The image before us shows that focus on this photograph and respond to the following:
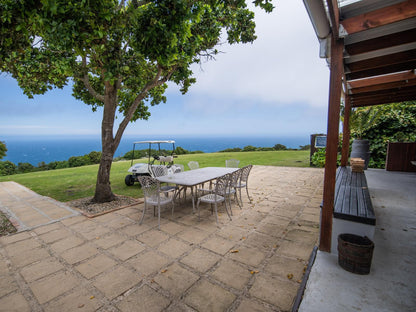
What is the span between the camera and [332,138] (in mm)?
2449

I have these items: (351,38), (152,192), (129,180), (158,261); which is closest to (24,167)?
(129,180)

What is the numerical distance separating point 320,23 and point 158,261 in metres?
3.52

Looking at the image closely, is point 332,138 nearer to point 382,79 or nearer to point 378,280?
point 378,280

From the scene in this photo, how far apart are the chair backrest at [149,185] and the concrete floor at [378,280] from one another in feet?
9.15

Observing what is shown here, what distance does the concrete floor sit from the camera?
5.67ft

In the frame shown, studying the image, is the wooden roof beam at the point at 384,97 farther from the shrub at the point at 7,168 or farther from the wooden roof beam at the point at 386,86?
the shrub at the point at 7,168

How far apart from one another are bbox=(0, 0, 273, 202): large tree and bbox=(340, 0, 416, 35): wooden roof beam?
169cm

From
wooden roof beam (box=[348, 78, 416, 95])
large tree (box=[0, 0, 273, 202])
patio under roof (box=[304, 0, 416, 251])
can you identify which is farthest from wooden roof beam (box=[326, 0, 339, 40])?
wooden roof beam (box=[348, 78, 416, 95])

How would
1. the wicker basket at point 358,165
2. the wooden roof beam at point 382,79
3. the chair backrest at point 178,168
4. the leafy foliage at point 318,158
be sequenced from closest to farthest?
the wooden roof beam at point 382,79 < the wicker basket at point 358,165 < the chair backrest at point 178,168 < the leafy foliage at point 318,158

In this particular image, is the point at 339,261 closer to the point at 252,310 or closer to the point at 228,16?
the point at 252,310

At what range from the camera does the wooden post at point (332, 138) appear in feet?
7.72

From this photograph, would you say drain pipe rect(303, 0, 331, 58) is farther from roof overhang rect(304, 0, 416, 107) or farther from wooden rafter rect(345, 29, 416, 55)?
wooden rafter rect(345, 29, 416, 55)

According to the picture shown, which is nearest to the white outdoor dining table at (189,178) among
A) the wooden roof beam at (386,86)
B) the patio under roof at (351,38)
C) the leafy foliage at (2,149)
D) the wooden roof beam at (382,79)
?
the patio under roof at (351,38)

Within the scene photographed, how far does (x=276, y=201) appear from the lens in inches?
196
